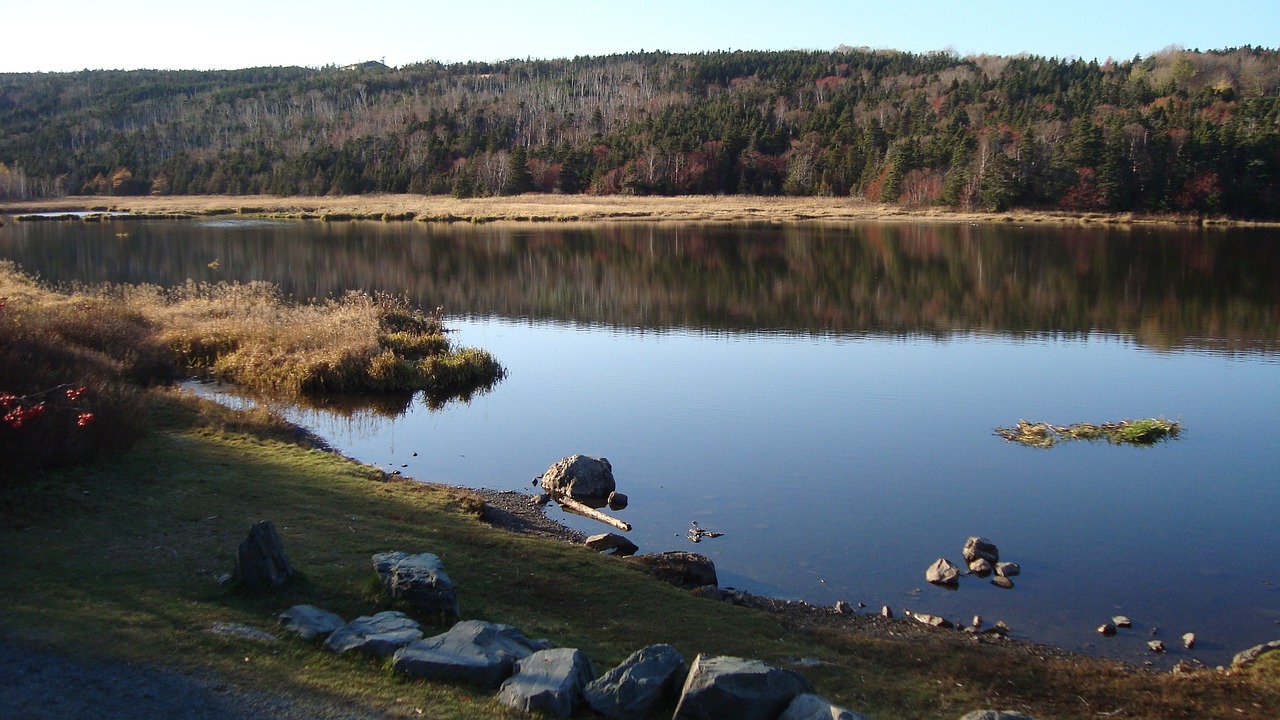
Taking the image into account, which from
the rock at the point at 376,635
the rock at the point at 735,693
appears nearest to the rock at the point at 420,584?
the rock at the point at 376,635

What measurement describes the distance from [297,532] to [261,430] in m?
6.47

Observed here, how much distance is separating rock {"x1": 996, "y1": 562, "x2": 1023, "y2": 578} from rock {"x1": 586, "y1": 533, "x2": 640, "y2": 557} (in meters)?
4.58

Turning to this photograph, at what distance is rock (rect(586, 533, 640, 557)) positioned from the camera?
12281 millimetres

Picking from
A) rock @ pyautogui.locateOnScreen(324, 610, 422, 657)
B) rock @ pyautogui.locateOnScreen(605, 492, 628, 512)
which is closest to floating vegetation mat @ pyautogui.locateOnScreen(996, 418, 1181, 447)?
rock @ pyautogui.locateOnScreen(605, 492, 628, 512)

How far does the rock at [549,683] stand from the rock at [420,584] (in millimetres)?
1393

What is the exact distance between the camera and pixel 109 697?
6102mm

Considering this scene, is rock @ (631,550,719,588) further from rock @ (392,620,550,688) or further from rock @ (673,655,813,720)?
rock @ (673,655,813,720)

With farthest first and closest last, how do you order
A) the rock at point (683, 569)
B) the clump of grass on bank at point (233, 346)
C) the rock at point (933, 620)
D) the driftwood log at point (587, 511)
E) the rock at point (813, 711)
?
the clump of grass on bank at point (233, 346), the driftwood log at point (587, 511), the rock at point (683, 569), the rock at point (933, 620), the rock at point (813, 711)

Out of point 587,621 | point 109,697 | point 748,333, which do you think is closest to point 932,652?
point 587,621

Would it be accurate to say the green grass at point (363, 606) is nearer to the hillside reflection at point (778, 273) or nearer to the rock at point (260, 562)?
the rock at point (260, 562)

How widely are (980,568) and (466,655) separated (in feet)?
24.5

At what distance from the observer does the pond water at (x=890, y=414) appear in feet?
39.8

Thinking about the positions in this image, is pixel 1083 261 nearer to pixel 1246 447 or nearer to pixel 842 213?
pixel 1246 447

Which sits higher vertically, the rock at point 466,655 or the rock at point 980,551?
the rock at point 466,655
